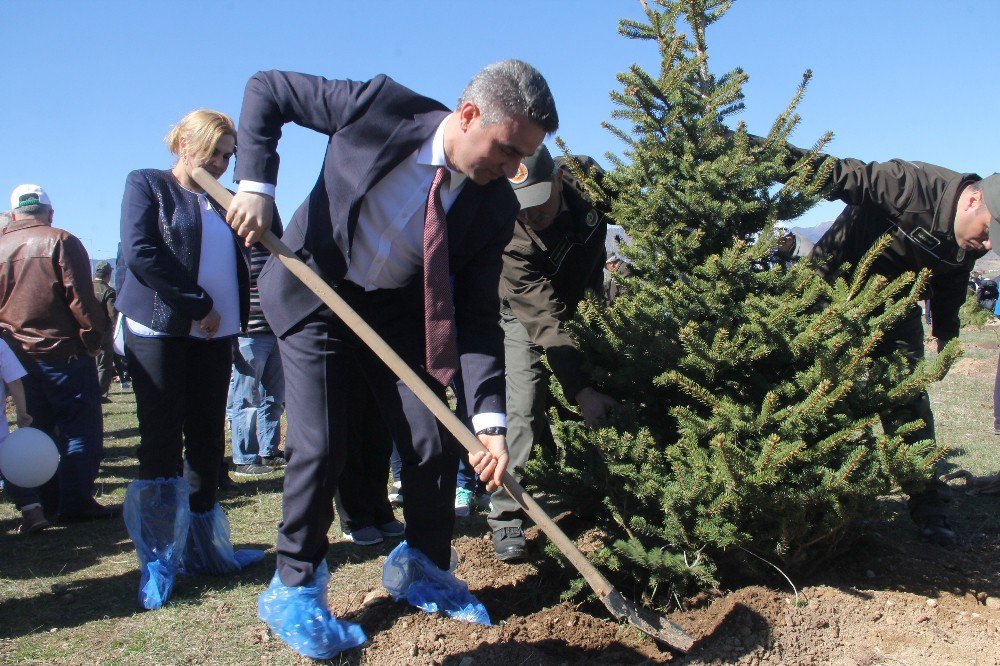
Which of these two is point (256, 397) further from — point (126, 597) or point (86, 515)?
point (126, 597)

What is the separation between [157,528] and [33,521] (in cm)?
177

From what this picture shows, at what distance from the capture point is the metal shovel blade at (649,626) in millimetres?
2752

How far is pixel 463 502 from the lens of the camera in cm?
489

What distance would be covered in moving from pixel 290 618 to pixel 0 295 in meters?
3.44

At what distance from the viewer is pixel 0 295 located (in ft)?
16.2

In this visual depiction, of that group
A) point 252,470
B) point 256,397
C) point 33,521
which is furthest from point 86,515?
point 256,397

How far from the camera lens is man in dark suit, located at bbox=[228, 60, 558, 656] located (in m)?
2.66

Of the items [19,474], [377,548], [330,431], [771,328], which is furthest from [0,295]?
[771,328]

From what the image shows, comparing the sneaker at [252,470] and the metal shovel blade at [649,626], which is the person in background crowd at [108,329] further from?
the metal shovel blade at [649,626]

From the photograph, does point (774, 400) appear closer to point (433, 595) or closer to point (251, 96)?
point (433, 595)

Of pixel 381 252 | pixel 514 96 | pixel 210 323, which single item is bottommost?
pixel 210 323

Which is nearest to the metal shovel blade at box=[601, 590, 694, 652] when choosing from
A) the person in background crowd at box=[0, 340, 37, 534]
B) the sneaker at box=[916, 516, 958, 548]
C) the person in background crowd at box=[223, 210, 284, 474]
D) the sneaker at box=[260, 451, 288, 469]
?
the sneaker at box=[916, 516, 958, 548]

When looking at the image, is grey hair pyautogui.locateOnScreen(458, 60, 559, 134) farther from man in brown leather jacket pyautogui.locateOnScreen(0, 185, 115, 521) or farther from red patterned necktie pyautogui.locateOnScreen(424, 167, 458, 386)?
man in brown leather jacket pyautogui.locateOnScreen(0, 185, 115, 521)

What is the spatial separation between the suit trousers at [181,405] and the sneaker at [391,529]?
0.98 metres
